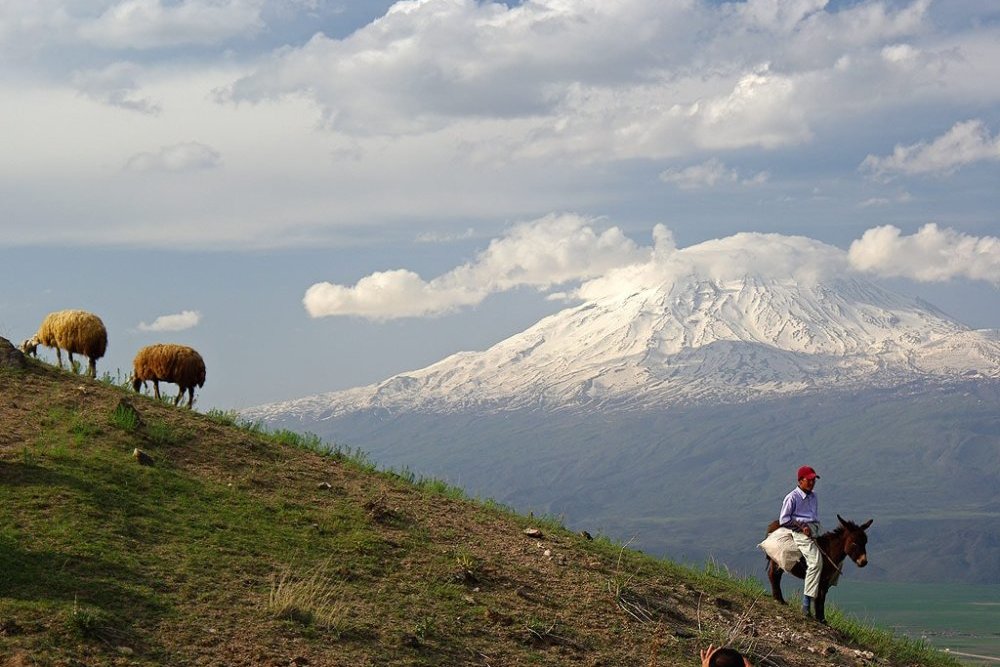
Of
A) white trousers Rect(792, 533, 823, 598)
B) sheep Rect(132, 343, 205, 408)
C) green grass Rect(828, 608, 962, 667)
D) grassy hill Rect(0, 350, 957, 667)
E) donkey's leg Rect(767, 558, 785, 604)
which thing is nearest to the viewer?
grassy hill Rect(0, 350, 957, 667)

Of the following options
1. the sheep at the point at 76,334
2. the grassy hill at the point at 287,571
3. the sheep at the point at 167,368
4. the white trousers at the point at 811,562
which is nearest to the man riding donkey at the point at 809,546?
the white trousers at the point at 811,562

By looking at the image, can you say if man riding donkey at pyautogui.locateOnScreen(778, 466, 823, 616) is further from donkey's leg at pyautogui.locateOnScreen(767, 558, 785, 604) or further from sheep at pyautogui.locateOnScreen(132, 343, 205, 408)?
sheep at pyautogui.locateOnScreen(132, 343, 205, 408)

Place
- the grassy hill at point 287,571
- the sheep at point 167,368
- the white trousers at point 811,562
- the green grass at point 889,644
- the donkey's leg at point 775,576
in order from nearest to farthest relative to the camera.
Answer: the grassy hill at point 287,571
the white trousers at point 811,562
the green grass at point 889,644
the donkey's leg at point 775,576
the sheep at point 167,368

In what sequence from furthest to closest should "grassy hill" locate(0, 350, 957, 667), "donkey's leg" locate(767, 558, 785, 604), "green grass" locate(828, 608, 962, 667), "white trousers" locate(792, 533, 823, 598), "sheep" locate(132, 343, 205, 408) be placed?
"sheep" locate(132, 343, 205, 408), "donkey's leg" locate(767, 558, 785, 604), "green grass" locate(828, 608, 962, 667), "white trousers" locate(792, 533, 823, 598), "grassy hill" locate(0, 350, 957, 667)

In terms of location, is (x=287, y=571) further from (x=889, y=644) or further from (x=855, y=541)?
(x=889, y=644)

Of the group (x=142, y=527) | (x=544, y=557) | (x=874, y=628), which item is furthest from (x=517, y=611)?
(x=874, y=628)

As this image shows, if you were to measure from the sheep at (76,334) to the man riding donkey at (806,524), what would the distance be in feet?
49.4

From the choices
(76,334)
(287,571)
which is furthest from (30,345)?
(287,571)

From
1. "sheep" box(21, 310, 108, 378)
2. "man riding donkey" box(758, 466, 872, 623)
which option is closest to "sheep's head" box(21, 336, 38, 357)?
"sheep" box(21, 310, 108, 378)

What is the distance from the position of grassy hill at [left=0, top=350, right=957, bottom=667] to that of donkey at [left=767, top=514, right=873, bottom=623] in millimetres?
453

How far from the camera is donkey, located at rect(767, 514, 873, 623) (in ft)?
59.8

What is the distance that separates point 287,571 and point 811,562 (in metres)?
8.64

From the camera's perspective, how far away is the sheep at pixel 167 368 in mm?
24453

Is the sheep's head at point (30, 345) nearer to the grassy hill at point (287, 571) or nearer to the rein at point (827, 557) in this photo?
the grassy hill at point (287, 571)
